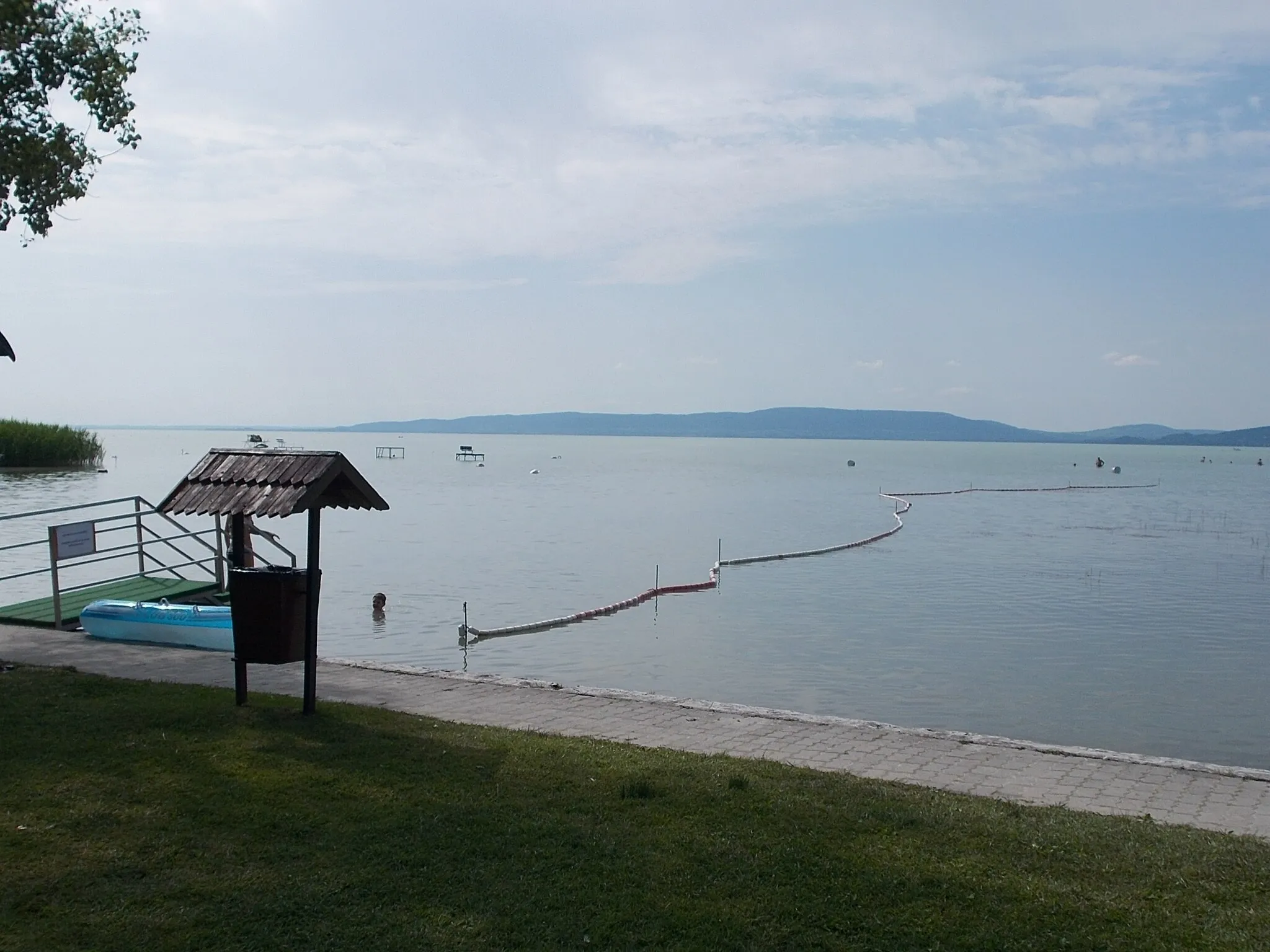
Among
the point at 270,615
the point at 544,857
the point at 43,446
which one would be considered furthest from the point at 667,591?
the point at 43,446

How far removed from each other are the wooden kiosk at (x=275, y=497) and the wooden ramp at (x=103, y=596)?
20.9 ft

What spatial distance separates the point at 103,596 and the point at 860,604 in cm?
1444

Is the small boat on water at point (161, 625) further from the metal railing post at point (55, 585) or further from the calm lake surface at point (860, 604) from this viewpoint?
the calm lake surface at point (860, 604)

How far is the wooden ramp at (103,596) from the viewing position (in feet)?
45.5

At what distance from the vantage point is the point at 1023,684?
15.5 meters

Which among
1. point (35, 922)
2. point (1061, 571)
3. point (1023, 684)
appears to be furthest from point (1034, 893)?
point (1061, 571)

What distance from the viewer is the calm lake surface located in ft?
47.5

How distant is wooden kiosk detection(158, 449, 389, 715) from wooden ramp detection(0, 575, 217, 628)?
20.9 ft

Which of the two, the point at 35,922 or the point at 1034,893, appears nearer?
the point at 35,922

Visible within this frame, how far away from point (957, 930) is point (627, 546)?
30476 millimetres

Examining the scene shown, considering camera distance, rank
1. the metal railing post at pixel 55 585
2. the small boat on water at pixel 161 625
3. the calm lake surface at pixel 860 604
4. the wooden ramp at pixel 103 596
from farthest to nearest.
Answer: the calm lake surface at pixel 860 604 → the wooden ramp at pixel 103 596 → the metal railing post at pixel 55 585 → the small boat on water at pixel 161 625

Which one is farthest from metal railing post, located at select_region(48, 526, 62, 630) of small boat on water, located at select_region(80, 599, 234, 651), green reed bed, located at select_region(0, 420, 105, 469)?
green reed bed, located at select_region(0, 420, 105, 469)

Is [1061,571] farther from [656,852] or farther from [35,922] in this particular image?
[35,922]

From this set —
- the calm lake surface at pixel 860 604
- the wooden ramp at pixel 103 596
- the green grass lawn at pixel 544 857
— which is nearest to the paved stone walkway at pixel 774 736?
the green grass lawn at pixel 544 857
